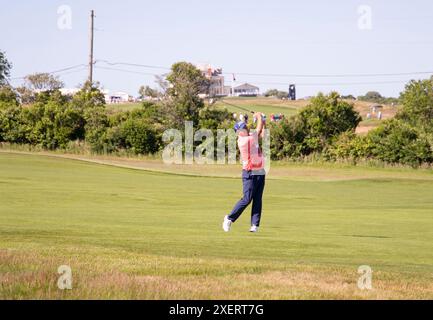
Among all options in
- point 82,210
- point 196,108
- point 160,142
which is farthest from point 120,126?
point 82,210

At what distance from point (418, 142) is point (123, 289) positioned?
5249cm

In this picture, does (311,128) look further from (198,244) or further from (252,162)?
(252,162)

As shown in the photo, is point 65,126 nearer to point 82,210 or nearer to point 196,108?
point 196,108

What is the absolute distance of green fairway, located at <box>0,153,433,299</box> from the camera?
34.2 feet

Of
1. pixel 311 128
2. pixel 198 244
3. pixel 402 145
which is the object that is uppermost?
pixel 311 128

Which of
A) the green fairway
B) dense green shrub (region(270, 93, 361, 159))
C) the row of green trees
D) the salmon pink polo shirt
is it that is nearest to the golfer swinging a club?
the salmon pink polo shirt

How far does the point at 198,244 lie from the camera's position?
17094 mm

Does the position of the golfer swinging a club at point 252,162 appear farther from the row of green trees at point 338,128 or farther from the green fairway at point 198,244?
the row of green trees at point 338,128

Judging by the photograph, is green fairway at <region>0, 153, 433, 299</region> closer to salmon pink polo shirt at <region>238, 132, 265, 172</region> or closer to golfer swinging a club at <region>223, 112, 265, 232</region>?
golfer swinging a club at <region>223, 112, 265, 232</region>

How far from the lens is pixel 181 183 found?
1779 inches

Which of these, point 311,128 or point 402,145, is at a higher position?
point 311,128

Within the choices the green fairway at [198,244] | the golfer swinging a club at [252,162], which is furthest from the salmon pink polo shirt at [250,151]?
the green fairway at [198,244]

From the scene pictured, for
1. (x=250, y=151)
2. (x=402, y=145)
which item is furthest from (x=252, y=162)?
(x=402, y=145)

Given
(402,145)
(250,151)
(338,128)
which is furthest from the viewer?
(338,128)
